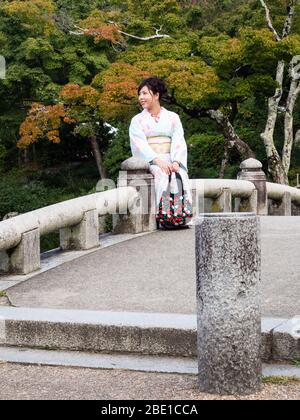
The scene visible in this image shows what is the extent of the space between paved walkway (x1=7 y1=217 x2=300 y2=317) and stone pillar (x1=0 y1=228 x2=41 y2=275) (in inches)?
6.0

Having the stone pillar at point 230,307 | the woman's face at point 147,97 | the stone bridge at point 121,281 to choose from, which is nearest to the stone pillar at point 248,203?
the stone bridge at point 121,281

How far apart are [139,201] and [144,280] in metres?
2.84

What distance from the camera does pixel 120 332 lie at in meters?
4.72

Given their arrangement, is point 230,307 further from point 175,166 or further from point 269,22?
point 269,22

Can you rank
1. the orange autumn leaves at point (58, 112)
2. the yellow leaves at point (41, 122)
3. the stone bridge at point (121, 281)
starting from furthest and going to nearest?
the yellow leaves at point (41, 122) → the orange autumn leaves at point (58, 112) → the stone bridge at point (121, 281)

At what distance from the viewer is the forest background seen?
2239 centimetres

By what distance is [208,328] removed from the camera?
3.91 metres

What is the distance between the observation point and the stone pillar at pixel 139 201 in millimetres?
9109

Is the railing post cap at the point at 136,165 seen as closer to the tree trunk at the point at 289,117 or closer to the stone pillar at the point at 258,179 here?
the stone pillar at the point at 258,179

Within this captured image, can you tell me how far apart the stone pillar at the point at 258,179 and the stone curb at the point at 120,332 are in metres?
8.49

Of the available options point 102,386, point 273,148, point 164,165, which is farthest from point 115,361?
point 273,148

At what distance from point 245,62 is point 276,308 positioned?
17.9m

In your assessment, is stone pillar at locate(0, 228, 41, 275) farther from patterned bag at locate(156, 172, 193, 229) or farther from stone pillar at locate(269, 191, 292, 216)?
stone pillar at locate(269, 191, 292, 216)

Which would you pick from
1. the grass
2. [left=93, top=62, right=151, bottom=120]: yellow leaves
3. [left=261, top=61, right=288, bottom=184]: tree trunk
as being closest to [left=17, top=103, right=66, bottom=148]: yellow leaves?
[left=93, top=62, right=151, bottom=120]: yellow leaves
